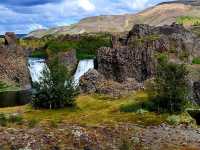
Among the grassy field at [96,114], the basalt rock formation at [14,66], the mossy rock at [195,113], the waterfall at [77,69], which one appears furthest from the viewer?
the basalt rock formation at [14,66]

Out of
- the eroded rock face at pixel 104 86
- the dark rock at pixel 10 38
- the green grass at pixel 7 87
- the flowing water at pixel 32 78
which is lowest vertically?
the green grass at pixel 7 87

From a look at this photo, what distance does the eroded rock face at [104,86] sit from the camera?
69.6m

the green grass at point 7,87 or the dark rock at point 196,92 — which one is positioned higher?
the dark rock at point 196,92

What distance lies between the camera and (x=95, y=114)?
2245 inches

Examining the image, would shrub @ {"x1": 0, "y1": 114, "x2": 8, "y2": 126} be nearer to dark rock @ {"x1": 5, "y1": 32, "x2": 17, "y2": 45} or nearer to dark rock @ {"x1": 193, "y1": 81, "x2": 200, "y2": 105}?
dark rock @ {"x1": 193, "y1": 81, "x2": 200, "y2": 105}

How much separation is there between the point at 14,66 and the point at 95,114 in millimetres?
90785

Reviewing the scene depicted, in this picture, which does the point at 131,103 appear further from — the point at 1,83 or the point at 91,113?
the point at 1,83

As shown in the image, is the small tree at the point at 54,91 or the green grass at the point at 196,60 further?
the green grass at the point at 196,60

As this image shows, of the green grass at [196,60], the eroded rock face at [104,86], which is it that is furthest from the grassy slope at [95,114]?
the green grass at [196,60]

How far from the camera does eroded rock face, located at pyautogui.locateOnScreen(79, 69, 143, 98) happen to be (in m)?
69.6

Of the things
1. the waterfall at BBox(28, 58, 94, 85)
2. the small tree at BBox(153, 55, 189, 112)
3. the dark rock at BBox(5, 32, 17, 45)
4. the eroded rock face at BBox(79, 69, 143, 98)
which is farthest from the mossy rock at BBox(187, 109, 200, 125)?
the dark rock at BBox(5, 32, 17, 45)

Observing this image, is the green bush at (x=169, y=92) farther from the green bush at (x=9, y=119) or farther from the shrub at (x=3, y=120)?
the shrub at (x=3, y=120)

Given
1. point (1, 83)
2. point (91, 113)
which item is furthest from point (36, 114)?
point (1, 83)

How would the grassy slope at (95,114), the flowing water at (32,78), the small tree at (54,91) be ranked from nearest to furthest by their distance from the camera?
the grassy slope at (95,114) → the small tree at (54,91) → the flowing water at (32,78)
